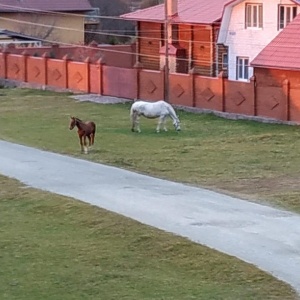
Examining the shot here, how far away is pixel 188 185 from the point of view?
20859mm

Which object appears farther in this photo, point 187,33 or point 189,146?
point 187,33

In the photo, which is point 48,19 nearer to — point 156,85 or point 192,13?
point 192,13

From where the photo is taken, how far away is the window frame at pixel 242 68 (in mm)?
50750

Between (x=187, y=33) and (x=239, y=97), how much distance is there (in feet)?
60.3

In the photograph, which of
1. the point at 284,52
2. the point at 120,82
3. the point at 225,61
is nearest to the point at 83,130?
the point at 284,52

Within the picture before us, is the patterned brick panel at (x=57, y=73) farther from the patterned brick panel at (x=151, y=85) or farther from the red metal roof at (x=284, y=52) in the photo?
the red metal roof at (x=284, y=52)

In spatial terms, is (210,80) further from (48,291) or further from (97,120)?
(48,291)

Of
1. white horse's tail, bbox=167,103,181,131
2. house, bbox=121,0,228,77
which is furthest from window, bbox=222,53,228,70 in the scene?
white horse's tail, bbox=167,103,181,131

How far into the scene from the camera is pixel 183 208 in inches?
683

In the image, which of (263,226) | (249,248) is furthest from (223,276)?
(263,226)

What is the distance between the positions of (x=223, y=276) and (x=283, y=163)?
1301 centimetres

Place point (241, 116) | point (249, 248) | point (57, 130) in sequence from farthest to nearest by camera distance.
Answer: point (241, 116)
point (57, 130)
point (249, 248)

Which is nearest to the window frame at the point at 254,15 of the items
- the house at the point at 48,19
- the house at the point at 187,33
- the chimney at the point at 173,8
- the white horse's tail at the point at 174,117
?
the house at the point at 187,33

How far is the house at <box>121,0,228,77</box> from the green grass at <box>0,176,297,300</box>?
121 ft
